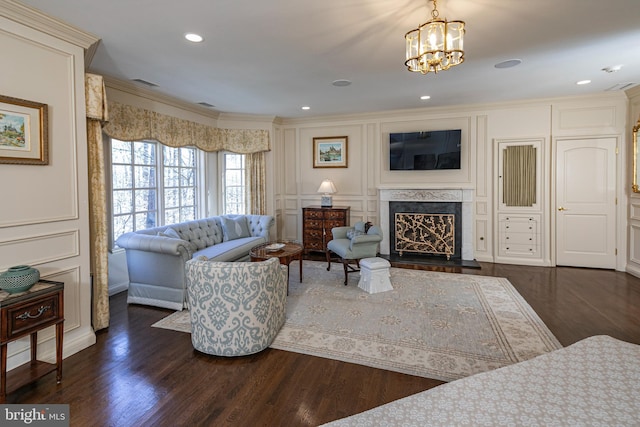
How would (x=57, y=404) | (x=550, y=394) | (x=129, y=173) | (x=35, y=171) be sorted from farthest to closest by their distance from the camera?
(x=129, y=173), (x=35, y=171), (x=57, y=404), (x=550, y=394)

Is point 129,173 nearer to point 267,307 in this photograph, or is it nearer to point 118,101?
point 118,101

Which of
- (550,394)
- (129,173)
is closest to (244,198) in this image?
(129,173)

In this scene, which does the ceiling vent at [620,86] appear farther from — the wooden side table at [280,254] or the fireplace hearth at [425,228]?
the wooden side table at [280,254]

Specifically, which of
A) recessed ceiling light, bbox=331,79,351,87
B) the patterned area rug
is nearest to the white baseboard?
the patterned area rug

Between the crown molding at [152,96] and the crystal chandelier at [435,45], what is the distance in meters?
3.63

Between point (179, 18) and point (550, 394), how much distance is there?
3.26 meters

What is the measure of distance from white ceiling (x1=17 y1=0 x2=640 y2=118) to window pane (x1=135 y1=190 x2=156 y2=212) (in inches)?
57.1

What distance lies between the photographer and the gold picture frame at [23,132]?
232 cm

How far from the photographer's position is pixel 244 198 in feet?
21.0

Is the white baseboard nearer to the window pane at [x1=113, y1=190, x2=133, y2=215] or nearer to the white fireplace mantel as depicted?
the window pane at [x1=113, y1=190, x2=133, y2=215]

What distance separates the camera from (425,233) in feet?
19.3

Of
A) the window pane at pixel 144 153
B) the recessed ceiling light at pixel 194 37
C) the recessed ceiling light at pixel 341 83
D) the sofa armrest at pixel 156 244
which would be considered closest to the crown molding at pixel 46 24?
the recessed ceiling light at pixel 194 37

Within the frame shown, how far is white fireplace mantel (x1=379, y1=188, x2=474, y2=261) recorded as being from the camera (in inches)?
222

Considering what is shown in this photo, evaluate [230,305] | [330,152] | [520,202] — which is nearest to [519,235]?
[520,202]
